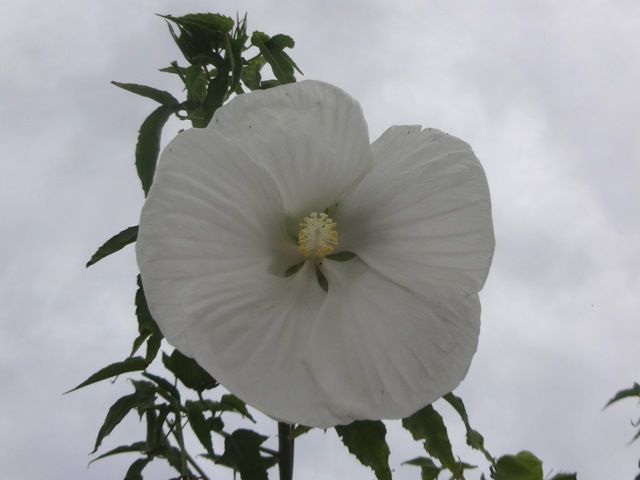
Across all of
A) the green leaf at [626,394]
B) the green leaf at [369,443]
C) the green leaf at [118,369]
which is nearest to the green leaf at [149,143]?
the green leaf at [118,369]

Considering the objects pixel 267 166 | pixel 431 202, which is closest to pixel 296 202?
pixel 267 166

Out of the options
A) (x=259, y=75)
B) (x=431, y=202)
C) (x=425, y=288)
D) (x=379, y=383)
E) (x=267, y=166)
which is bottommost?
(x=379, y=383)

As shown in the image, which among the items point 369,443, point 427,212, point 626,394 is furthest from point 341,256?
point 626,394

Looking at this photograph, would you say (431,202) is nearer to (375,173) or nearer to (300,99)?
(375,173)

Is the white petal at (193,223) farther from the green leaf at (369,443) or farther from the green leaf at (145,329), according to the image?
the green leaf at (369,443)

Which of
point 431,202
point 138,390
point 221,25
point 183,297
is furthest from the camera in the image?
point 138,390

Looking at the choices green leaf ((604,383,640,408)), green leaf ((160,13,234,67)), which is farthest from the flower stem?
green leaf ((604,383,640,408))
